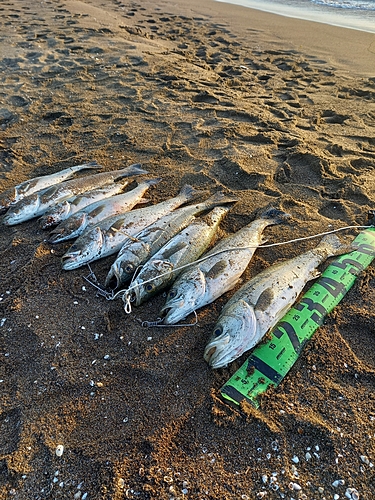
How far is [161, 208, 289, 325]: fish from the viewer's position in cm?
382

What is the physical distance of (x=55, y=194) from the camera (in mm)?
5562

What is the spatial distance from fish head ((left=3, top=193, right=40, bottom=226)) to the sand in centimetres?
14

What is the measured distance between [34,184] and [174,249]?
288cm

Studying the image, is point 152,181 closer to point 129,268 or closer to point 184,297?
point 129,268

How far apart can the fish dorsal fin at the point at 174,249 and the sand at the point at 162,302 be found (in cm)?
53

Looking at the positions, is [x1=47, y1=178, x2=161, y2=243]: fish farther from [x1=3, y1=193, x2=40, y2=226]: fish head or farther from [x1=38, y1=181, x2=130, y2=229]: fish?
[x1=3, y1=193, x2=40, y2=226]: fish head

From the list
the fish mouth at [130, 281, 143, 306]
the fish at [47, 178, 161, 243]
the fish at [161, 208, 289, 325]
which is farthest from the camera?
the fish at [47, 178, 161, 243]

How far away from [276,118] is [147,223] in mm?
4162

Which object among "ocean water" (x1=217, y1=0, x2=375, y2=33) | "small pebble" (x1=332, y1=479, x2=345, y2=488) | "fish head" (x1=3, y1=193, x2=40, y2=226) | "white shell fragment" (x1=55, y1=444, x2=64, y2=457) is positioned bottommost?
"white shell fragment" (x1=55, y1=444, x2=64, y2=457)

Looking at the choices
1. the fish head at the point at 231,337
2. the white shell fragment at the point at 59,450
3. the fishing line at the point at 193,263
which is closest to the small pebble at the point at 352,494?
the fish head at the point at 231,337

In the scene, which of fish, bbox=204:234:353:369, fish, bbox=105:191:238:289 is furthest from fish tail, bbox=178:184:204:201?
fish, bbox=204:234:353:369

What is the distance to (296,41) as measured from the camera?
39.4 feet

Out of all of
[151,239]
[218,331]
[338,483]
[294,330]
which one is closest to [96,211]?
[151,239]

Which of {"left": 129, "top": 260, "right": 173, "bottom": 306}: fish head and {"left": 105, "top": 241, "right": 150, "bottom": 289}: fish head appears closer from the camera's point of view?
{"left": 129, "top": 260, "right": 173, "bottom": 306}: fish head
